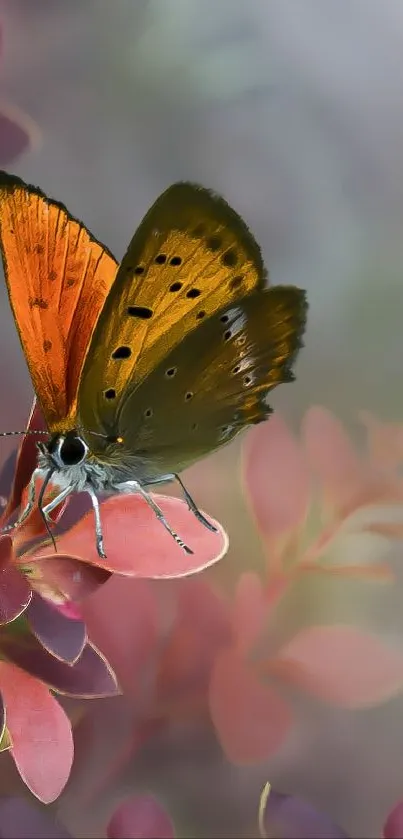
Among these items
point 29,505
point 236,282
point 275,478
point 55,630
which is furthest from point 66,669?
point 236,282

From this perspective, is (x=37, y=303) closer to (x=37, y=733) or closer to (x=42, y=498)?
(x=42, y=498)

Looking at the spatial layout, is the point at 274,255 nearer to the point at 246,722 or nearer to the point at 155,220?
the point at 155,220

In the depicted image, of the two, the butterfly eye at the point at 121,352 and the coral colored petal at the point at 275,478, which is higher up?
the butterfly eye at the point at 121,352

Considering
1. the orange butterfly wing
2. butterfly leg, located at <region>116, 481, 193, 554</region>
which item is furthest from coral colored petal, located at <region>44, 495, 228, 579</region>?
the orange butterfly wing

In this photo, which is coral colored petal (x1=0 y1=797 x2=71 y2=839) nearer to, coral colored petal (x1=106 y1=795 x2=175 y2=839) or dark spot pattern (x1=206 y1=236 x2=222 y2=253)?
coral colored petal (x1=106 y1=795 x2=175 y2=839)

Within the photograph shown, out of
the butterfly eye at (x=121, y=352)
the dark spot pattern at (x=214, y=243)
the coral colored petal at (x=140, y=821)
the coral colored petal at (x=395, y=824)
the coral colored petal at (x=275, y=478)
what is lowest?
the coral colored petal at (x=140, y=821)

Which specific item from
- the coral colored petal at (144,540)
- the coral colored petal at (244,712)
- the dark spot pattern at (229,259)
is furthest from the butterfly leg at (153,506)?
the dark spot pattern at (229,259)

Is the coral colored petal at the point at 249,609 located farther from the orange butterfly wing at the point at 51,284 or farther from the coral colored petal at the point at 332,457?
the orange butterfly wing at the point at 51,284

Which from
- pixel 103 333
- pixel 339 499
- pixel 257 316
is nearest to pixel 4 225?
pixel 103 333
